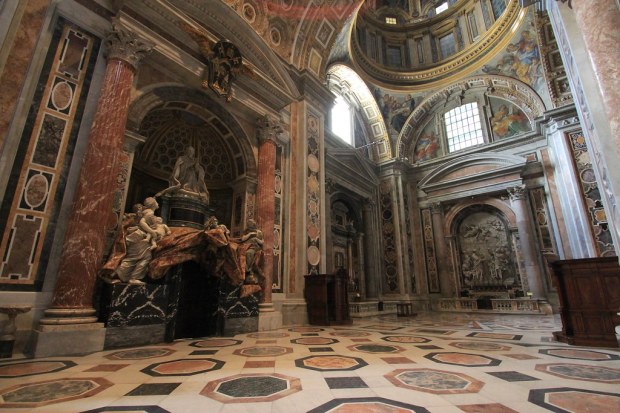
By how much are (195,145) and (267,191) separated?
82.0 inches

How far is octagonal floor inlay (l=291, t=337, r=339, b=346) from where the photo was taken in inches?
159

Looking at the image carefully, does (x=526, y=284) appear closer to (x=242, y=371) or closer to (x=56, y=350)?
(x=242, y=371)

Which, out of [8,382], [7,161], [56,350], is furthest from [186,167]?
[8,382]

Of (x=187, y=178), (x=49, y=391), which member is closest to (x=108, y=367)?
(x=49, y=391)

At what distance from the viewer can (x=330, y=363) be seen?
284 cm

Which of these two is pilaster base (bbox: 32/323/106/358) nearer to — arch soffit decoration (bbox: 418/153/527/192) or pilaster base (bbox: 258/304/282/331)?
pilaster base (bbox: 258/304/282/331)

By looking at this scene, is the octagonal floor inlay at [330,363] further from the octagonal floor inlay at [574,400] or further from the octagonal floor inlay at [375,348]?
the octagonal floor inlay at [574,400]

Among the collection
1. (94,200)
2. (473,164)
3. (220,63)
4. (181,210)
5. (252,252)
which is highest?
(473,164)

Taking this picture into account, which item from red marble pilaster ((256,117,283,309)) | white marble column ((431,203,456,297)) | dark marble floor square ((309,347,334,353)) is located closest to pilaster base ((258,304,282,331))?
red marble pilaster ((256,117,283,309))

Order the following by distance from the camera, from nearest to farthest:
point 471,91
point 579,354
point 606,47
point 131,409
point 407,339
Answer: point 131,409 → point 606,47 → point 579,354 → point 407,339 → point 471,91

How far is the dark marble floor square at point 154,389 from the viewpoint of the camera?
200cm

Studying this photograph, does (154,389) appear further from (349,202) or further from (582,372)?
(349,202)

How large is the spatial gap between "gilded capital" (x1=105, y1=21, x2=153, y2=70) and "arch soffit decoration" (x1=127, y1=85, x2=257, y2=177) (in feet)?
2.12

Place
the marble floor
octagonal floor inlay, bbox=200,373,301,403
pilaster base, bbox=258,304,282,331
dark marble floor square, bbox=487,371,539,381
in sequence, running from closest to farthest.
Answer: the marble floor → octagonal floor inlay, bbox=200,373,301,403 → dark marble floor square, bbox=487,371,539,381 → pilaster base, bbox=258,304,282,331
